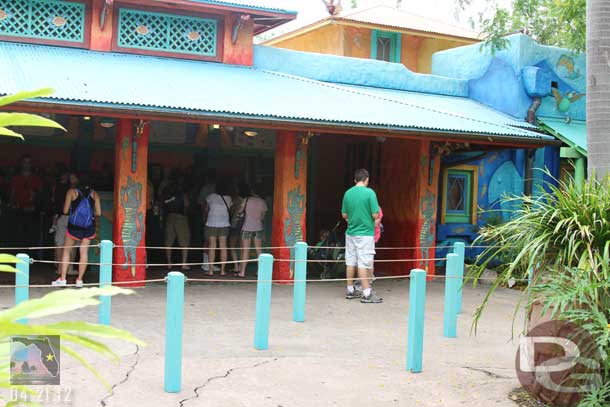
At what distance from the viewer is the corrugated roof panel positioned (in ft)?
64.2

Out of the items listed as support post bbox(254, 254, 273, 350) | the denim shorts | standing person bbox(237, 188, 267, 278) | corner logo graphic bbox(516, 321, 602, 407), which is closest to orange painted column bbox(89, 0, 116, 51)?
standing person bbox(237, 188, 267, 278)

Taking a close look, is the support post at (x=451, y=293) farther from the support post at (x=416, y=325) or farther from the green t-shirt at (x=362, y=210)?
the green t-shirt at (x=362, y=210)

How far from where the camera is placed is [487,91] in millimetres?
15391

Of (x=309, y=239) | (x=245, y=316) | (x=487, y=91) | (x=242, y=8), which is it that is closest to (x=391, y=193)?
(x=309, y=239)

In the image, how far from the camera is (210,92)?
10.7 m

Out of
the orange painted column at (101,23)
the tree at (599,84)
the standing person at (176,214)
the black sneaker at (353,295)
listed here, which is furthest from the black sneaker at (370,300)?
the orange painted column at (101,23)

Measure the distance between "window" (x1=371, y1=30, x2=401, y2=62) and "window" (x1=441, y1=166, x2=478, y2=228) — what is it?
5.88m

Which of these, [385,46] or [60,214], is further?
[385,46]

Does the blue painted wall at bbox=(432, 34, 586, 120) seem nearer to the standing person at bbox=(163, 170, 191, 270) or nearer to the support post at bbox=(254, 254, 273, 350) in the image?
the standing person at bbox=(163, 170, 191, 270)

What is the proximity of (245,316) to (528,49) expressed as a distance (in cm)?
892

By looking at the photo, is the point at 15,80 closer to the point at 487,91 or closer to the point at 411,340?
the point at 411,340

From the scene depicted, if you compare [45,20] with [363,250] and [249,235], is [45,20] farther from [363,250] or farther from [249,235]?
[363,250]

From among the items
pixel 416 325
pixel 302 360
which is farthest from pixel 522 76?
pixel 302 360

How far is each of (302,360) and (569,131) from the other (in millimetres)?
9436
